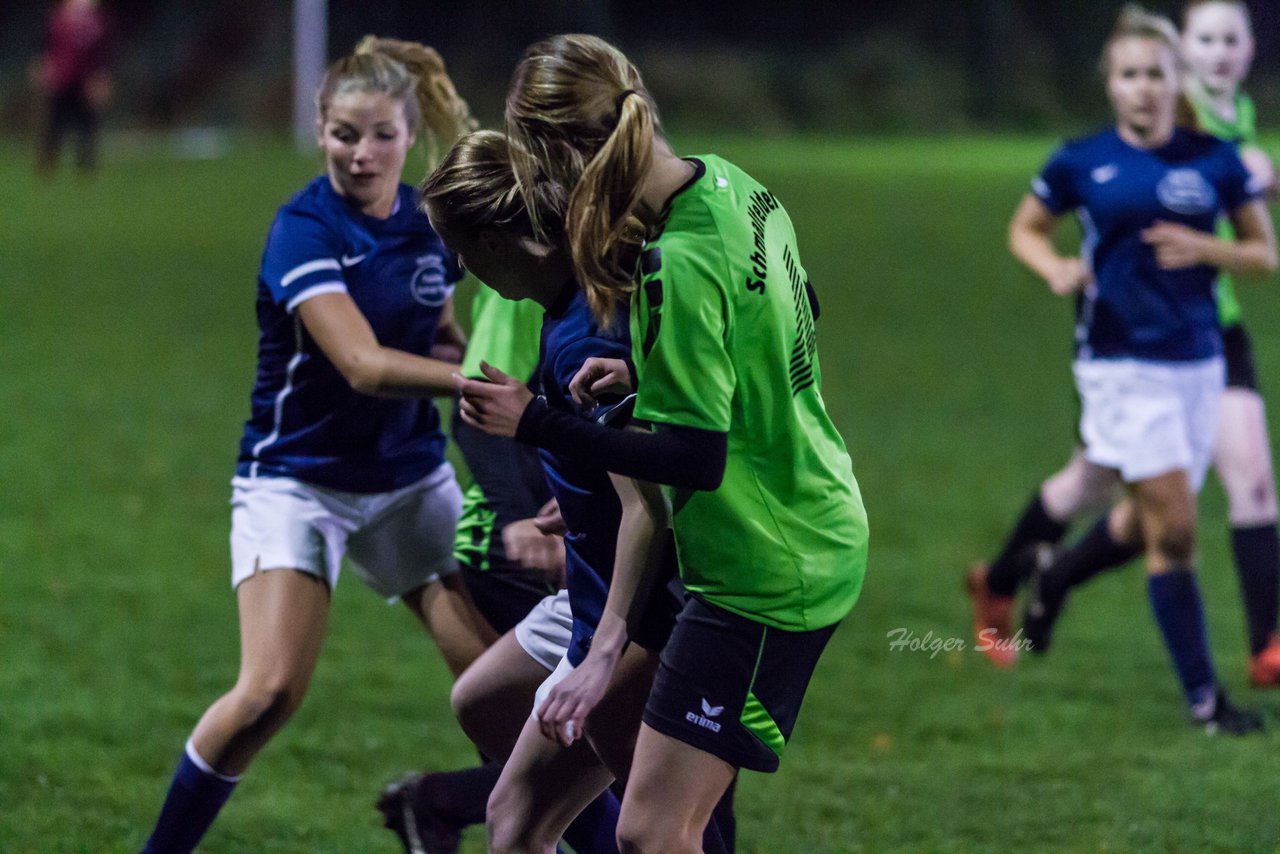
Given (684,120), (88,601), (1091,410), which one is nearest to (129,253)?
(88,601)

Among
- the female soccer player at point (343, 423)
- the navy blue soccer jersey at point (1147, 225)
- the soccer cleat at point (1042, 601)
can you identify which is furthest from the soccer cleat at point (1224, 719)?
the female soccer player at point (343, 423)

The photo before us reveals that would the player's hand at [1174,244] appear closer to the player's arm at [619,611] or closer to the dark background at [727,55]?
the player's arm at [619,611]

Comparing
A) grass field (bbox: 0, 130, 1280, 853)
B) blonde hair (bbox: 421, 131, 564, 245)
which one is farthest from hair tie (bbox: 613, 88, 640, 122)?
grass field (bbox: 0, 130, 1280, 853)

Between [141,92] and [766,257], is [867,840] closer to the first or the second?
[766,257]

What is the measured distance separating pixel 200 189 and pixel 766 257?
74.4 feet

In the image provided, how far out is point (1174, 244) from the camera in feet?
19.7

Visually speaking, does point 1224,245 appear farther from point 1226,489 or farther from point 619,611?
point 619,611

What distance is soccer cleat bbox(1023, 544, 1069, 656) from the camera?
6809 mm

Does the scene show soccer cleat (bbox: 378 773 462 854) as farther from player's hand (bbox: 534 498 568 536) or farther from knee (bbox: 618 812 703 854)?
knee (bbox: 618 812 703 854)

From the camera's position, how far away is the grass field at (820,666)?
201 inches

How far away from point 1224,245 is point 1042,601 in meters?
1.49

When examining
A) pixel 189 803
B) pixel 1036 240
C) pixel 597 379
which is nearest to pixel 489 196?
pixel 597 379

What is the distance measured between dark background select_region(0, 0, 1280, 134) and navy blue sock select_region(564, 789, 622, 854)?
33928mm

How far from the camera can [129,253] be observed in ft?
62.2
